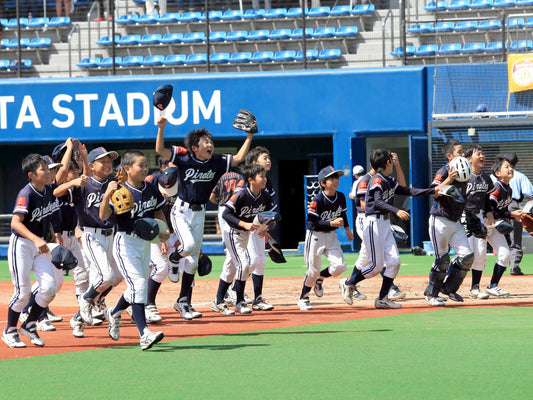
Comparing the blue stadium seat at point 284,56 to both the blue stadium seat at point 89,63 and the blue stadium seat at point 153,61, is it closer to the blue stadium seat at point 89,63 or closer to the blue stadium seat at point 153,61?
the blue stadium seat at point 153,61

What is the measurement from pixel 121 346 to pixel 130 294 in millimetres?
542

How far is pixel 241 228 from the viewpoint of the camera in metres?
10.3

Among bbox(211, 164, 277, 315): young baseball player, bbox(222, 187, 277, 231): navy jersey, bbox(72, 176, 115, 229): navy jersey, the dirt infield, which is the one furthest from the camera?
bbox(211, 164, 277, 315): young baseball player

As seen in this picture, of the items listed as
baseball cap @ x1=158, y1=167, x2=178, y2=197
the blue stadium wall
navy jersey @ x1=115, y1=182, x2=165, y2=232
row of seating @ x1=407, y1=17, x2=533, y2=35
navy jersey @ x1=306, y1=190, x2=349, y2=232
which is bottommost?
navy jersey @ x1=306, y1=190, x2=349, y2=232

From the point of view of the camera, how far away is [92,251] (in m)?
9.09

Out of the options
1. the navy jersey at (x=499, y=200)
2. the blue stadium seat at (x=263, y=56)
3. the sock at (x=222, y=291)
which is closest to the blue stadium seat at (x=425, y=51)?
the blue stadium seat at (x=263, y=56)

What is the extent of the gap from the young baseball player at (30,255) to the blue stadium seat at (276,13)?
62.2 feet

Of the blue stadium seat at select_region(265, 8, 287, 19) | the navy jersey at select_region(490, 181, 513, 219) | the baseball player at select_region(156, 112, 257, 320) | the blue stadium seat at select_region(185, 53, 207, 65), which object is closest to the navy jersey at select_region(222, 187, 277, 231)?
the baseball player at select_region(156, 112, 257, 320)

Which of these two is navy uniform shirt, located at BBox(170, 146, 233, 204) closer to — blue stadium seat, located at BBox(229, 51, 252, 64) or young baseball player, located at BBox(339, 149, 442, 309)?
young baseball player, located at BBox(339, 149, 442, 309)

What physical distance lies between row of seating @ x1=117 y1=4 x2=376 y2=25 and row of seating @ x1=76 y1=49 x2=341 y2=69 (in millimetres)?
1639

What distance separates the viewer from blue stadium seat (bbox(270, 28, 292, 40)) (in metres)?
25.4

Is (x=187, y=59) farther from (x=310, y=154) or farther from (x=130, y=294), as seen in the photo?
(x=130, y=294)

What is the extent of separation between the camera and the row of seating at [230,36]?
2511cm

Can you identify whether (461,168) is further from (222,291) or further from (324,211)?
(222,291)
